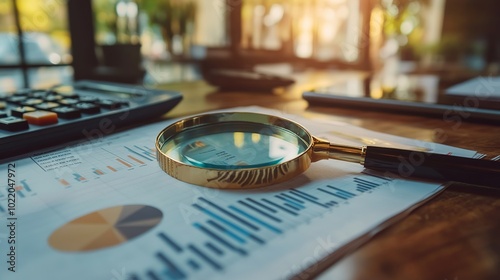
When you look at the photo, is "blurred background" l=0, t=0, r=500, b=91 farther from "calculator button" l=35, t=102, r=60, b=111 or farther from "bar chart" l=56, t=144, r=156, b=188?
"bar chart" l=56, t=144, r=156, b=188

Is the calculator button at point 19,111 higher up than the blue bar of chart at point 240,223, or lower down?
higher up

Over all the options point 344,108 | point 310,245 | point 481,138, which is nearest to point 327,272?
point 310,245

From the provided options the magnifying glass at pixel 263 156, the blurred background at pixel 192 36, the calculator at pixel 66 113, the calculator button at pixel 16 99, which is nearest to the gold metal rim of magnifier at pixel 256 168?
the magnifying glass at pixel 263 156

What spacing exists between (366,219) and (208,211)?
3.8 inches

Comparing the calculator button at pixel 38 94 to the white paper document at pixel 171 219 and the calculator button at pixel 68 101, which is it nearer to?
the calculator button at pixel 68 101

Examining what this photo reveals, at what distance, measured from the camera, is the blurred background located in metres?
0.81

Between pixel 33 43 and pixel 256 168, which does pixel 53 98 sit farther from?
pixel 33 43

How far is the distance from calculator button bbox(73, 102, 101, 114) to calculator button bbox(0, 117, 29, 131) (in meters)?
0.07

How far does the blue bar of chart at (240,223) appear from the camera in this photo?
7.2 inches

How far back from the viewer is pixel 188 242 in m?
0.20

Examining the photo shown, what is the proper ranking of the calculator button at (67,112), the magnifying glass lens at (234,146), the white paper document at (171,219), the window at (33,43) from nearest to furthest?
the white paper document at (171,219) < the magnifying glass lens at (234,146) < the calculator button at (67,112) < the window at (33,43)

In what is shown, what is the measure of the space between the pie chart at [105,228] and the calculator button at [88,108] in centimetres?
21

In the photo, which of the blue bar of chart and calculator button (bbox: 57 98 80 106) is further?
calculator button (bbox: 57 98 80 106)

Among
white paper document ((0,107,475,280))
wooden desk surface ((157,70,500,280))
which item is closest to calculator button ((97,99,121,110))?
white paper document ((0,107,475,280))
